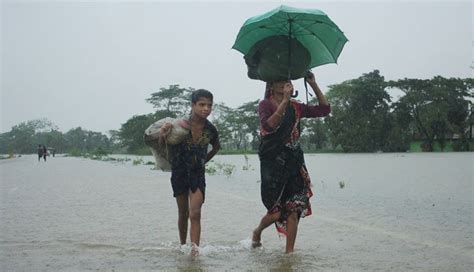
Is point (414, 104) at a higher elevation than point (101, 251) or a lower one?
higher

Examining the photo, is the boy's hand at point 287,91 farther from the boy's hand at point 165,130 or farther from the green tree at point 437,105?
the green tree at point 437,105

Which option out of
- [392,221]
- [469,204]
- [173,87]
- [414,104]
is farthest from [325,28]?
[173,87]

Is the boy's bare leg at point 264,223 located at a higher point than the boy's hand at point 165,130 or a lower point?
lower

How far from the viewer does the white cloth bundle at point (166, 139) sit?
4.27 m

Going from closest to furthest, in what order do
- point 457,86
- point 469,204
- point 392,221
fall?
1. point 392,221
2. point 469,204
3. point 457,86

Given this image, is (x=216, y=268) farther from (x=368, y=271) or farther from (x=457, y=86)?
(x=457, y=86)

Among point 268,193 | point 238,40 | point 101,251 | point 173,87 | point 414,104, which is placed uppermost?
point 173,87

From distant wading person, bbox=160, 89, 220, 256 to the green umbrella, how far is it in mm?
538

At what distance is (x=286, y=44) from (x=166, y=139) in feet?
4.45

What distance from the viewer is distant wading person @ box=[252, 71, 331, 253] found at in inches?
161

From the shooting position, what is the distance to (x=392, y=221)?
6.28m

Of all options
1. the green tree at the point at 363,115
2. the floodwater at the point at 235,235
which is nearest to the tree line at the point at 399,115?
the green tree at the point at 363,115

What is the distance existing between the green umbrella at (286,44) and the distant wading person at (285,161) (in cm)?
14

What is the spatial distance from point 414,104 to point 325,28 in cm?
5098
